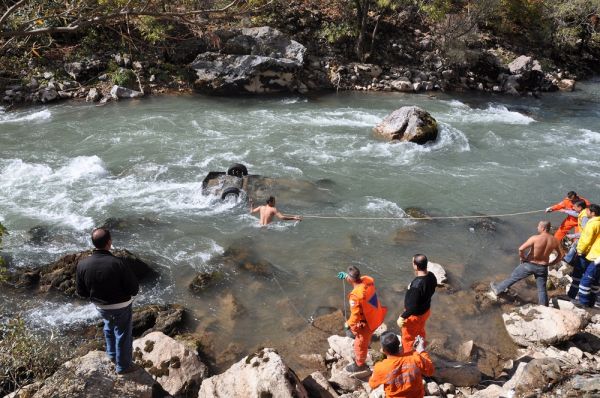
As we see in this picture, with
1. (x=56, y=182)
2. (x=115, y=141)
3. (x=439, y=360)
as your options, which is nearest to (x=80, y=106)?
(x=115, y=141)

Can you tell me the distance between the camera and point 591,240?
7988mm

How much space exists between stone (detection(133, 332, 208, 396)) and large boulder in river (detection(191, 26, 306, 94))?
1735 centimetres

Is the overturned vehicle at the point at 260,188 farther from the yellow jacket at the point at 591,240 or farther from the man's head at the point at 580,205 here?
the yellow jacket at the point at 591,240

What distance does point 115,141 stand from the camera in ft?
52.1

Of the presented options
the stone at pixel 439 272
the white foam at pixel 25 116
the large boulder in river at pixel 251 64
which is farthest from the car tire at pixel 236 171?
the large boulder in river at pixel 251 64

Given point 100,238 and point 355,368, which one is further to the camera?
point 355,368

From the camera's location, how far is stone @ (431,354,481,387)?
6.39 meters

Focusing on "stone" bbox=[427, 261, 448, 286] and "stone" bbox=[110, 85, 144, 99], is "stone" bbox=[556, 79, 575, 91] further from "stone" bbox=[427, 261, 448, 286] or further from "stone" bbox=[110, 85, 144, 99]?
"stone" bbox=[110, 85, 144, 99]

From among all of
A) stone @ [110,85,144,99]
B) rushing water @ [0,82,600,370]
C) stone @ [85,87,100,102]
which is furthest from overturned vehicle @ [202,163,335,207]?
stone @ [85,87,100,102]

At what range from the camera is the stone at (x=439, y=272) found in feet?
29.7

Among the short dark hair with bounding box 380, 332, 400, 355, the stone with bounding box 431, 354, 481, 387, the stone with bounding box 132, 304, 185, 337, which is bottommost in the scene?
the stone with bounding box 132, 304, 185, 337

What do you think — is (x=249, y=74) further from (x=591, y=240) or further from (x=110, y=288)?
(x=110, y=288)

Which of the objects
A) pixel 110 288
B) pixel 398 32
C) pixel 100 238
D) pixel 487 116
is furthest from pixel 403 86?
pixel 110 288

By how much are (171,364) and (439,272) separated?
5448 mm
